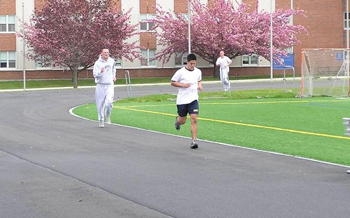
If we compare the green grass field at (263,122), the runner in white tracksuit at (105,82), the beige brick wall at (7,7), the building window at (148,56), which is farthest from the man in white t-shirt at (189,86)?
the building window at (148,56)

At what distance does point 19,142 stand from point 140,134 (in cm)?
288

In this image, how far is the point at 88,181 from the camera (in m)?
10.3

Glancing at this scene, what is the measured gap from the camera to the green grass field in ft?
47.4

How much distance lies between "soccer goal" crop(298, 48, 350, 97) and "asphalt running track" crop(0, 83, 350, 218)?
17339 mm

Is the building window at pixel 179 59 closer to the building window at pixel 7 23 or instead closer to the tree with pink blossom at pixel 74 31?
the tree with pink blossom at pixel 74 31

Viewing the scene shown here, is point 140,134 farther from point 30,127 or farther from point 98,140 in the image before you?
point 30,127

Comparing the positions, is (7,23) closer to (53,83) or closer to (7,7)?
(7,7)

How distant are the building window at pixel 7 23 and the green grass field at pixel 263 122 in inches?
1169

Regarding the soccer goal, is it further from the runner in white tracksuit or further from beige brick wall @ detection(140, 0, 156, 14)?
beige brick wall @ detection(140, 0, 156, 14)

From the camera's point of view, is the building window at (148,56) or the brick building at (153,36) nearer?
the brick building at (153,36)

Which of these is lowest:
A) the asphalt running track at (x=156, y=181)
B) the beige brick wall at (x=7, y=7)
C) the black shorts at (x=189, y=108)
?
the asphalt running track at (x=156, y=181)

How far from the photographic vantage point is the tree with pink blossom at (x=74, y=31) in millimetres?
49844

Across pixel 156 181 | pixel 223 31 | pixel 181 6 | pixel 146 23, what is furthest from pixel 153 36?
pixel 156 181

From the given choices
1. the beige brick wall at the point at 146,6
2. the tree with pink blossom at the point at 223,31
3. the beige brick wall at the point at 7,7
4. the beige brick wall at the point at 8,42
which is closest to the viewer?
the tree with pink blossom at the point at 223,31
